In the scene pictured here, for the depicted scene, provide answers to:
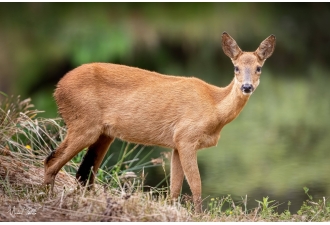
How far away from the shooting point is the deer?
8.47m

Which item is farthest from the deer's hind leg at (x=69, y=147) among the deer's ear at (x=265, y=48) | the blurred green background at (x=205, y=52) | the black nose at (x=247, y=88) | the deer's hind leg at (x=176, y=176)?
the blurred green background at (x=205, y=52)

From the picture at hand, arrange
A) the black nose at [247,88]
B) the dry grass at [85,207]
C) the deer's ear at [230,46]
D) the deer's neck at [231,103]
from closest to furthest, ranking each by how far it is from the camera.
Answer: the dry grass at [85,207]
the black nose at [247,88]
the deer's neck at [231,103]
the deer's ear at [230,46]

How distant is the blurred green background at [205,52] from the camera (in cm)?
1444

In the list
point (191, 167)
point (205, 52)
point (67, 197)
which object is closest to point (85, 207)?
point (67, 197)

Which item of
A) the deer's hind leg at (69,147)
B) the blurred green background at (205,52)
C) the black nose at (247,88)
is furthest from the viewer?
the blurred green background at (205,52)

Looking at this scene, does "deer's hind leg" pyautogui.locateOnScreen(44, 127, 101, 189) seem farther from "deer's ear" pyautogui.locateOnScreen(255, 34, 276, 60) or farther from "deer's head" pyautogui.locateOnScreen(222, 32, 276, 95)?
"deer's ear" pyautogui.locateOnScreen(255, 34, 276, 60)

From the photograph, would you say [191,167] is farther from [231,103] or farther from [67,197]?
[67,197]

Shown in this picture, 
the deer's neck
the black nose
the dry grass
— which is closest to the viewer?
the dry grass

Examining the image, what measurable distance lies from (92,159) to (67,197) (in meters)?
1.26

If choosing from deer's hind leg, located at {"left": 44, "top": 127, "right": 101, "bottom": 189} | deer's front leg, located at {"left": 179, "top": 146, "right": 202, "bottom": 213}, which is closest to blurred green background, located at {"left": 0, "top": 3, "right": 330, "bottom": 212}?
deer's front leg, located at {"left": 179, "top": 146, "right": 202, "bottom": 213}

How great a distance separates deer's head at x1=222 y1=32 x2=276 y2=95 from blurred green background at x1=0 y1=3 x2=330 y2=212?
439 centimetres

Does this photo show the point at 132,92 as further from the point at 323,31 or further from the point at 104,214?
the point at 323,31

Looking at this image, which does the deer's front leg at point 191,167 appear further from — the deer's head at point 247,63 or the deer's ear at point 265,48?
the deer's ear at point 265,48

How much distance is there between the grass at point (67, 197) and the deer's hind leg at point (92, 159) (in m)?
0.22
